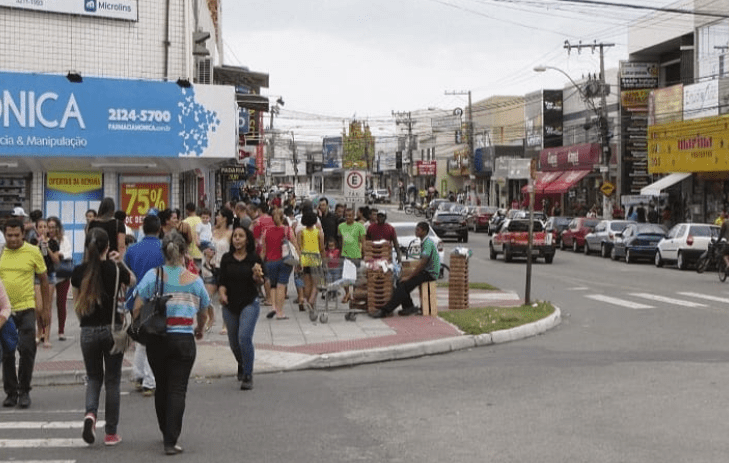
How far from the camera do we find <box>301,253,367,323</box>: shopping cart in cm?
1644

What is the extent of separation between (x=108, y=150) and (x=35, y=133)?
143 centimetres

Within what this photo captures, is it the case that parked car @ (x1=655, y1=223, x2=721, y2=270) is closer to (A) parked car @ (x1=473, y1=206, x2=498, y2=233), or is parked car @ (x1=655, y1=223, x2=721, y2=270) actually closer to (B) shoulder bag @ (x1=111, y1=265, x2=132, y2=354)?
(B) shoulder bag @ (x1=111, y1=265, x2=132, y2=354)

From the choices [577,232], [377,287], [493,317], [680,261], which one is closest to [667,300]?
[493,317]

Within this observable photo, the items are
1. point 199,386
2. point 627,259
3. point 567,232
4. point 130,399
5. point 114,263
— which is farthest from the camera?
point 567,232

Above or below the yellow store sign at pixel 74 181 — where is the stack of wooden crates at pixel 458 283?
below

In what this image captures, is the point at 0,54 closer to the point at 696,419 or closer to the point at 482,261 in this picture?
the point at 696,419

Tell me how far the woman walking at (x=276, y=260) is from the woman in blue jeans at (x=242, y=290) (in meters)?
5.64

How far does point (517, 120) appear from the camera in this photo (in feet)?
291

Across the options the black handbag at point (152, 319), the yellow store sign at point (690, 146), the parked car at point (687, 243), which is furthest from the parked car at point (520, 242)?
the black handbag at point (152, 319)

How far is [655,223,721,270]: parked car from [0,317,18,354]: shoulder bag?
2515 cm

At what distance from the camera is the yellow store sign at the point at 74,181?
20781mm

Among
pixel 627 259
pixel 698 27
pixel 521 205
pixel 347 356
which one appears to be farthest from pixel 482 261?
pixel 521 205

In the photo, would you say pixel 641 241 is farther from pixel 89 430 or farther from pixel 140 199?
pixel 89 430

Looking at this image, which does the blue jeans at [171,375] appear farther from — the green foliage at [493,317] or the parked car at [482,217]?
the parked car at [482,217]
